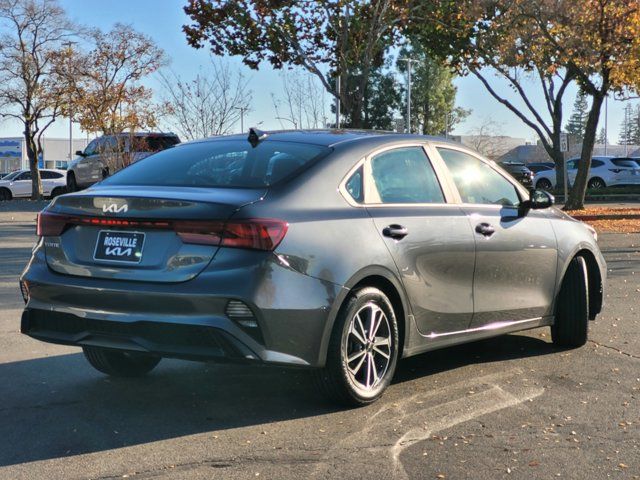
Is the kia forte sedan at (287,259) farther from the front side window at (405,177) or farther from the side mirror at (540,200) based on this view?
the side mirror at (540,200)

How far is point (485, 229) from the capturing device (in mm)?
5734

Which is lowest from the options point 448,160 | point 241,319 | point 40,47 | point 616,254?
point 616,254

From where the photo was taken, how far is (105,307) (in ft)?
14.7

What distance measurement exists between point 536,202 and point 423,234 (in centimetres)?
143

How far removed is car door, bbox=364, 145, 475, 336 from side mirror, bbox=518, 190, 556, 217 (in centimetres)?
76

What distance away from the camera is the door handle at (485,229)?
18.7ft

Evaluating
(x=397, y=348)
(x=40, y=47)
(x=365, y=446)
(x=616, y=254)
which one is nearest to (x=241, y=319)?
(x=365, y=446)

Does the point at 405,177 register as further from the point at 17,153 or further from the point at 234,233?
the point at 17,153

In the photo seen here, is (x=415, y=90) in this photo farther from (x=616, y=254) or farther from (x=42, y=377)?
(x=42, y=377)

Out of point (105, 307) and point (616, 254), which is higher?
point (105, 307)

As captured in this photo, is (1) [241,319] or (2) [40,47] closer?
(1) [241,319]

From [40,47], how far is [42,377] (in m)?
33.3

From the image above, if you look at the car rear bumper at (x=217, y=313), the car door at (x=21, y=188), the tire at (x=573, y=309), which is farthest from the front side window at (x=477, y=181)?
the car door at (x=21, y=188)

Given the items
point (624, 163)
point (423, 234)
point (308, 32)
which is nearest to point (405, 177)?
point (423, 234)
